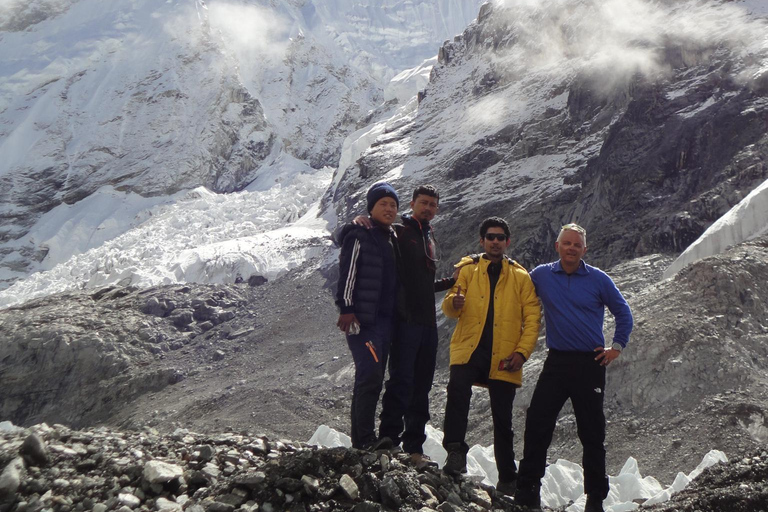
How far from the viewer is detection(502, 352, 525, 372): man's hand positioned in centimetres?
555

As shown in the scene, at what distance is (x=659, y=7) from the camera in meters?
44.6

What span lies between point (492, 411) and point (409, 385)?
2.18 ft

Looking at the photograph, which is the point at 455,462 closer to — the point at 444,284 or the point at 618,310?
the point at 444,284

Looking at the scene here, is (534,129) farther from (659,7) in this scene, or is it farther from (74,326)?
(74,326)

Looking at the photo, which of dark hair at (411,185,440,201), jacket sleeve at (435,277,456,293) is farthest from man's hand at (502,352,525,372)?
dark hair at (411,185,440,201)

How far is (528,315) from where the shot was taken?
5688 millimetres

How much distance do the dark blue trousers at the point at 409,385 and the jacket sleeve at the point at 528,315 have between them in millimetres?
760

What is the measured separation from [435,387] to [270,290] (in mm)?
29825

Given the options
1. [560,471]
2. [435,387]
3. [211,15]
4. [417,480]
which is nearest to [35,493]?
[417,480]

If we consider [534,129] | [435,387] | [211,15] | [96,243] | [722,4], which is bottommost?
[96,243]

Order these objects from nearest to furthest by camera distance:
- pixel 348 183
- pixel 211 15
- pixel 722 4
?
1. pixel 722 4
2. pixel 348 183
3. pixel 211 15

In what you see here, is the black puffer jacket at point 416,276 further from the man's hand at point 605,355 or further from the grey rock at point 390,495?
the grey rock at point 390,495

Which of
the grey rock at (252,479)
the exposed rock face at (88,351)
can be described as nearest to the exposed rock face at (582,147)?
the exposed rock face at (88,351)

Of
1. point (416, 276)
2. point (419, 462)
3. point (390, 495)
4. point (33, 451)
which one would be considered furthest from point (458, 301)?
point (33, 451)
